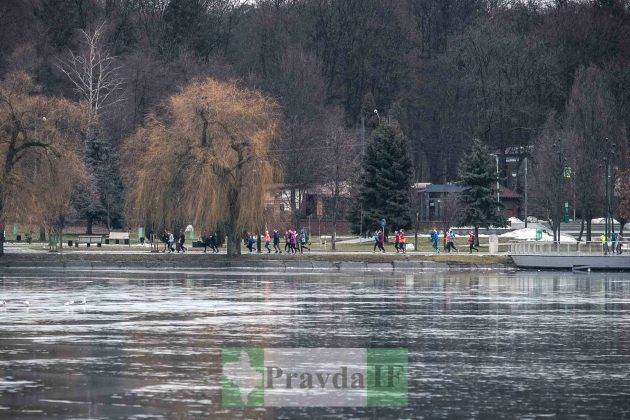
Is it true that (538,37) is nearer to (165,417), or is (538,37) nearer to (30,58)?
(30,58)

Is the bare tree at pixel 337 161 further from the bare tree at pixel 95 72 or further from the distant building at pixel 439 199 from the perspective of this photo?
the bare tree at pixel 95 72

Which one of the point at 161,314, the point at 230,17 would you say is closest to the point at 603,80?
the point at 230,17

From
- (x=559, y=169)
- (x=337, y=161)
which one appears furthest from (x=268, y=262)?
(x=337, y=161)

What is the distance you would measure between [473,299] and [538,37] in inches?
2958

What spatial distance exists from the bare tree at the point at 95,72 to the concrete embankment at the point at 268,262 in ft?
107

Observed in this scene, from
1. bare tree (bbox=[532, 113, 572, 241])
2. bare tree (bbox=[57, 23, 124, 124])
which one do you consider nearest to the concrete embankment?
bare tree (bbox=[532, 113, 572, 241])

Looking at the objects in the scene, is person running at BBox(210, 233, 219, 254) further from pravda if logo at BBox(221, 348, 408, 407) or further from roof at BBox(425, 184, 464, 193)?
pravda if logo at BBox(221, 348, 408, 407)

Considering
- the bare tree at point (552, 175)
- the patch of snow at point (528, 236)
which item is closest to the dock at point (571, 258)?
the patch of snow at point (528, 236)

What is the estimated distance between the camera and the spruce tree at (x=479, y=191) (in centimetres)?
9144

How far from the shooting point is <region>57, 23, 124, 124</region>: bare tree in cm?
10500

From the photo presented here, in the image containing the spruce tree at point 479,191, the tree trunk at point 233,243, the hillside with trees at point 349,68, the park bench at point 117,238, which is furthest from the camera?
the hillside with trees at point 349,68

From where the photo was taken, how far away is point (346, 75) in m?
131

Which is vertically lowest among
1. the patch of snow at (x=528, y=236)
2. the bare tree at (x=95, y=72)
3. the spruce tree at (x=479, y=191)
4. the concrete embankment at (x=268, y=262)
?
the concrete embankment at (x=268, y=262)

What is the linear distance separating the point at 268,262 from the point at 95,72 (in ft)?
156
